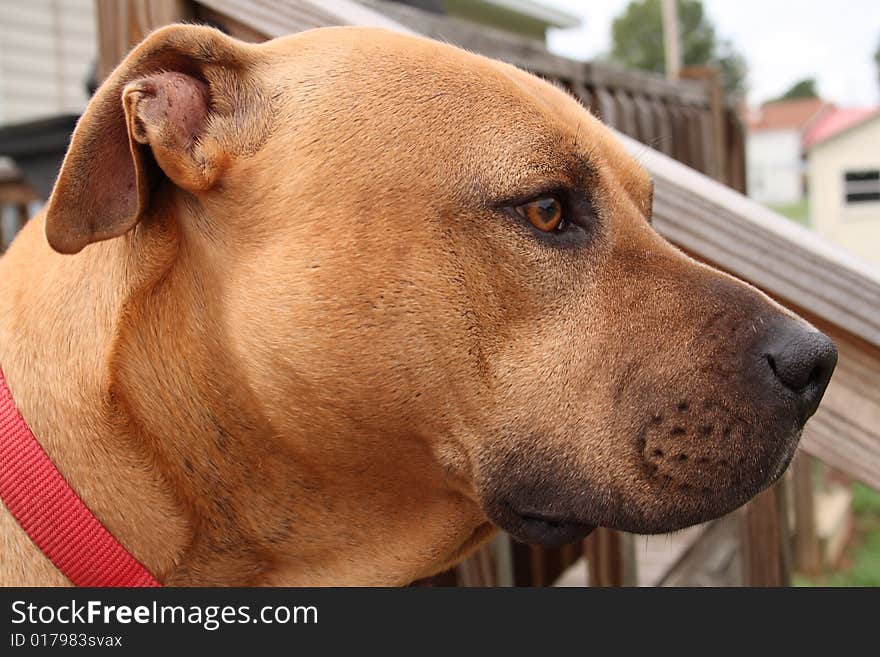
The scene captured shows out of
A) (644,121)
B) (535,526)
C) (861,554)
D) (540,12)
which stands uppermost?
(535,526)

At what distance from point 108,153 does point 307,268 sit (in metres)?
0.43

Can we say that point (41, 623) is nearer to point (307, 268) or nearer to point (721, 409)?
point (307, 268)

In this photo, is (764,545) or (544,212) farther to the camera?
(764,545)

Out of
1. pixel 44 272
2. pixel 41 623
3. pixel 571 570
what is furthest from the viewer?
pixel 571 570

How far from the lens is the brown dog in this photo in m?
1.71

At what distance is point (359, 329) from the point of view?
1726 mm

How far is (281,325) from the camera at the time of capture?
5.71ft

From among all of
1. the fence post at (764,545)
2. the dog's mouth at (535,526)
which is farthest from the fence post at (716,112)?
the dog's mouth at (535,526)

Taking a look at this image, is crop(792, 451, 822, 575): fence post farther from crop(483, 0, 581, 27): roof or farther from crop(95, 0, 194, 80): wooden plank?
crop(483, 0, 581, 27): roof

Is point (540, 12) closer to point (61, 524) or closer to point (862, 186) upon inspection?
point (862, 186)

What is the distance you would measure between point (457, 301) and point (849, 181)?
25500mm

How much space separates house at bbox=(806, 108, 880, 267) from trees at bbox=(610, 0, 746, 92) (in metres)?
33.8

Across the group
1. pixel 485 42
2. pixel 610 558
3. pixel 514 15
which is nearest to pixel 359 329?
pixel 610 558

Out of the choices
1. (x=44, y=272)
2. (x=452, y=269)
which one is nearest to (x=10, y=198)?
(x=44, y=272)
